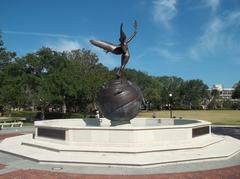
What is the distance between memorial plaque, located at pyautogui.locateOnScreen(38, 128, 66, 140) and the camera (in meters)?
14.5

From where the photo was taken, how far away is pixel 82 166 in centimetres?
1154

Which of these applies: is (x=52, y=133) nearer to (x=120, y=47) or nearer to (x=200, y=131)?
(x=120, y=47)

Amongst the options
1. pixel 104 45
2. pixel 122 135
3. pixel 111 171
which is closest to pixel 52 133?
pixel 122 135

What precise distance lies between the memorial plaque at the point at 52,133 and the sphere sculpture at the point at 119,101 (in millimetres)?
3240

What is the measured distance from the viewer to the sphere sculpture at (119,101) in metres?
16.9

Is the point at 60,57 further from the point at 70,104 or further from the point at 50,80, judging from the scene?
the point at 70,104

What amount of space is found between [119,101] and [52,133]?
3.78 metres

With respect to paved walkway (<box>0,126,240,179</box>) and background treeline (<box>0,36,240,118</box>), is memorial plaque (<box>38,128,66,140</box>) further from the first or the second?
background treeline (<box>0,36,240,118</box>)

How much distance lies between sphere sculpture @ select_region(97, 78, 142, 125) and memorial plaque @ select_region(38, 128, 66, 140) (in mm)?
Result: 3240

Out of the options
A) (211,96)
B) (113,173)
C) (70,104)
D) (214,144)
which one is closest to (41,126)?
(113,173)

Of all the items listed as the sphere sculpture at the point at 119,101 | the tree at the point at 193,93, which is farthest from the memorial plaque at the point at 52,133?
the tree at the point at 193,93

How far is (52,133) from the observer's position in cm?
1526

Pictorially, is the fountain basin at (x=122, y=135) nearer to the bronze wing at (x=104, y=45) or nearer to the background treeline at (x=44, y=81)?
the bronze wing at (x=104, y=45)

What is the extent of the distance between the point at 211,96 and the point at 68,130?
127446 mm
